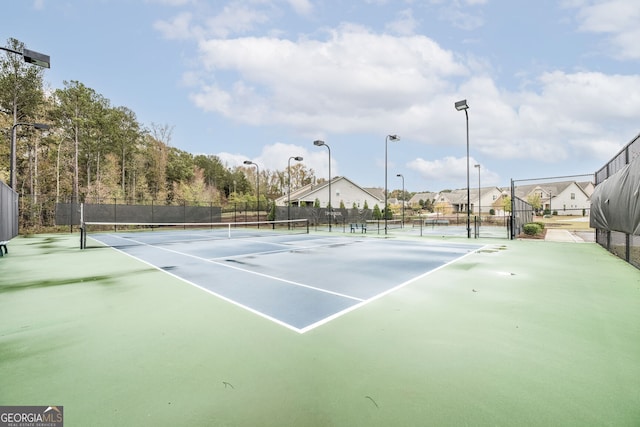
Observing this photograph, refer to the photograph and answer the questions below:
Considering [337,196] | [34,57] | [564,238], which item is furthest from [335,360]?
[337,196]

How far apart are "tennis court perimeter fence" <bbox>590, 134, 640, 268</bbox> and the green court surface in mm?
2176

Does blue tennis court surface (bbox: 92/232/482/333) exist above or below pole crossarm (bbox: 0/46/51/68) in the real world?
below

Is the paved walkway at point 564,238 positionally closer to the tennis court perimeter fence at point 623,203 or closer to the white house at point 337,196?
the tennis court perimeter fence at point 623,203

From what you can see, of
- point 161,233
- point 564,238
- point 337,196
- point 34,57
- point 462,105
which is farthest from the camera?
point 337,196

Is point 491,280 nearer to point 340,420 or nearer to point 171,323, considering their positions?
point 340,420

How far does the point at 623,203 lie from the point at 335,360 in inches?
326

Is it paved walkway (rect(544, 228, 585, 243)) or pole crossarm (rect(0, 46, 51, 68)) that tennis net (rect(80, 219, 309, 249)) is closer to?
pole crossarm (rect(0, 46, 51, 68))

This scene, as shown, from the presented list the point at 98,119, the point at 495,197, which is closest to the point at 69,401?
the point at 98,119

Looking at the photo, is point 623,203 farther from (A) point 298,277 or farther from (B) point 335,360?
(B) point 335,360

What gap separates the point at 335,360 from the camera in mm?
2986

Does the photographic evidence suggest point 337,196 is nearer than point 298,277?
No

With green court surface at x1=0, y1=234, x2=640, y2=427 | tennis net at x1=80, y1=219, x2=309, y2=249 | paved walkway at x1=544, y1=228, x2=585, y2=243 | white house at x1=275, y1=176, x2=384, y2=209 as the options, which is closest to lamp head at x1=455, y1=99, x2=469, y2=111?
paved walkway at x1=544, y1=228, x2=585, y2=243

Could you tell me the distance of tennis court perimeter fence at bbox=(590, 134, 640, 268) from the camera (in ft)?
20.5

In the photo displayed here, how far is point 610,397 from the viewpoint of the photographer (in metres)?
2.35
